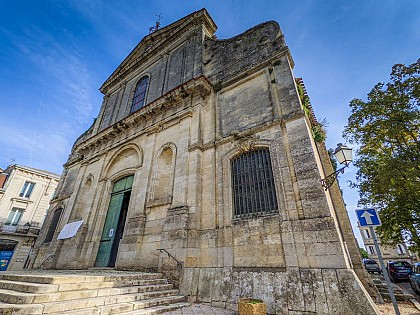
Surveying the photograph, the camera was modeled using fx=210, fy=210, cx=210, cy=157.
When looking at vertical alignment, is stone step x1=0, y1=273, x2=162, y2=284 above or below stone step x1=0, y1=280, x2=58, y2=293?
above

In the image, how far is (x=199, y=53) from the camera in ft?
36.5

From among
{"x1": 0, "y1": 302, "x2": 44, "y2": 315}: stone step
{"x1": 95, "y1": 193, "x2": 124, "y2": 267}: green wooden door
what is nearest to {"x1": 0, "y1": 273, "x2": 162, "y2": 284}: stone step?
{"x1": 0, "y1": 302, "x2": 44, "y2": 315}: stone step

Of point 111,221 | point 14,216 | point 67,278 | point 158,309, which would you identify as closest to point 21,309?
point 67,278

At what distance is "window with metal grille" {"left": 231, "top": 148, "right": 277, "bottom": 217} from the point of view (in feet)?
19.7


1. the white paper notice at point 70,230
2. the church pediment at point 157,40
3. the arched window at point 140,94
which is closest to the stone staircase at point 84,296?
the white paper notice at point 70,230

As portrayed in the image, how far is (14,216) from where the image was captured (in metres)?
20.1

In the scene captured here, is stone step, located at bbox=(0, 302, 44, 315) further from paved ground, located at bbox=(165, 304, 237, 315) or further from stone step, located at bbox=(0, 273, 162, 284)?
paved ground, located at bbox=(165, 304, 237, 315)

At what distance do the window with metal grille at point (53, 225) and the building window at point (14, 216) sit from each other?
11233 millimetres

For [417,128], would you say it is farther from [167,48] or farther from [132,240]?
[167,48]

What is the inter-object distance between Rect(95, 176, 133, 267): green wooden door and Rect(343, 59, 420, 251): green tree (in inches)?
451

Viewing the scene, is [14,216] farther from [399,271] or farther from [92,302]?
[399,271]

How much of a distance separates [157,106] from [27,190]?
→ 67.8ft

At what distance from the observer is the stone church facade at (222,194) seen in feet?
15.5

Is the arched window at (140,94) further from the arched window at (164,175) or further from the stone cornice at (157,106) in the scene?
the arched window at (164,175)
